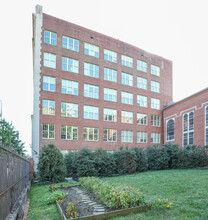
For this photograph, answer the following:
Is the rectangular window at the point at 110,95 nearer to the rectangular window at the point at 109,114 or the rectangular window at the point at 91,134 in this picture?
the rectangular window at the point at 109,114

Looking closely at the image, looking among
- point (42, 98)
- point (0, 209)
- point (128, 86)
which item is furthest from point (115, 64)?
point (0, 209)

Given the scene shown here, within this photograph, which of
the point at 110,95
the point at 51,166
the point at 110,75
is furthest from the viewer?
the point at 110,75

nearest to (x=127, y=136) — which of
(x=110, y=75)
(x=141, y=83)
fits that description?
(x=141, y=83)

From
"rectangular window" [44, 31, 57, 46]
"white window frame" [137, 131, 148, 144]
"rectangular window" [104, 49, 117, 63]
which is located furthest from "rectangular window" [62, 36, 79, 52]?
"white window frame" [137, 131, 148, 144]

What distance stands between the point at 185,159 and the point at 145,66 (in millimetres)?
19128

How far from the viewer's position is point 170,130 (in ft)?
103

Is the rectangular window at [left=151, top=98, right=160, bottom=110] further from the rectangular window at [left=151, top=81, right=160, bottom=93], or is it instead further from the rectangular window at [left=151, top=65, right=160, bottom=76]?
the rectangular window at [left=151, top=65, right=160, bottom=76]

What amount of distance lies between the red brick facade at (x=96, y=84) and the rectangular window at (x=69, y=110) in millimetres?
439

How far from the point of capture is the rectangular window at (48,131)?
2331 centimetres

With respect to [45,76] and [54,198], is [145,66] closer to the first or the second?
[45,76]

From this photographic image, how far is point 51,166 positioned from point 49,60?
1502 centimetres

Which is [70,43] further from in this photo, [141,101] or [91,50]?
[141,101]

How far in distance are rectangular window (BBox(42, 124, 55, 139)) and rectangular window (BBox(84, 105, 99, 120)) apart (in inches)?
190

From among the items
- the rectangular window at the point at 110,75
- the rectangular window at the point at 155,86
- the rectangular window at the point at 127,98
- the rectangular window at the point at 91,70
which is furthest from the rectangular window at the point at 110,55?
the rectangular window at the point at 155,86
